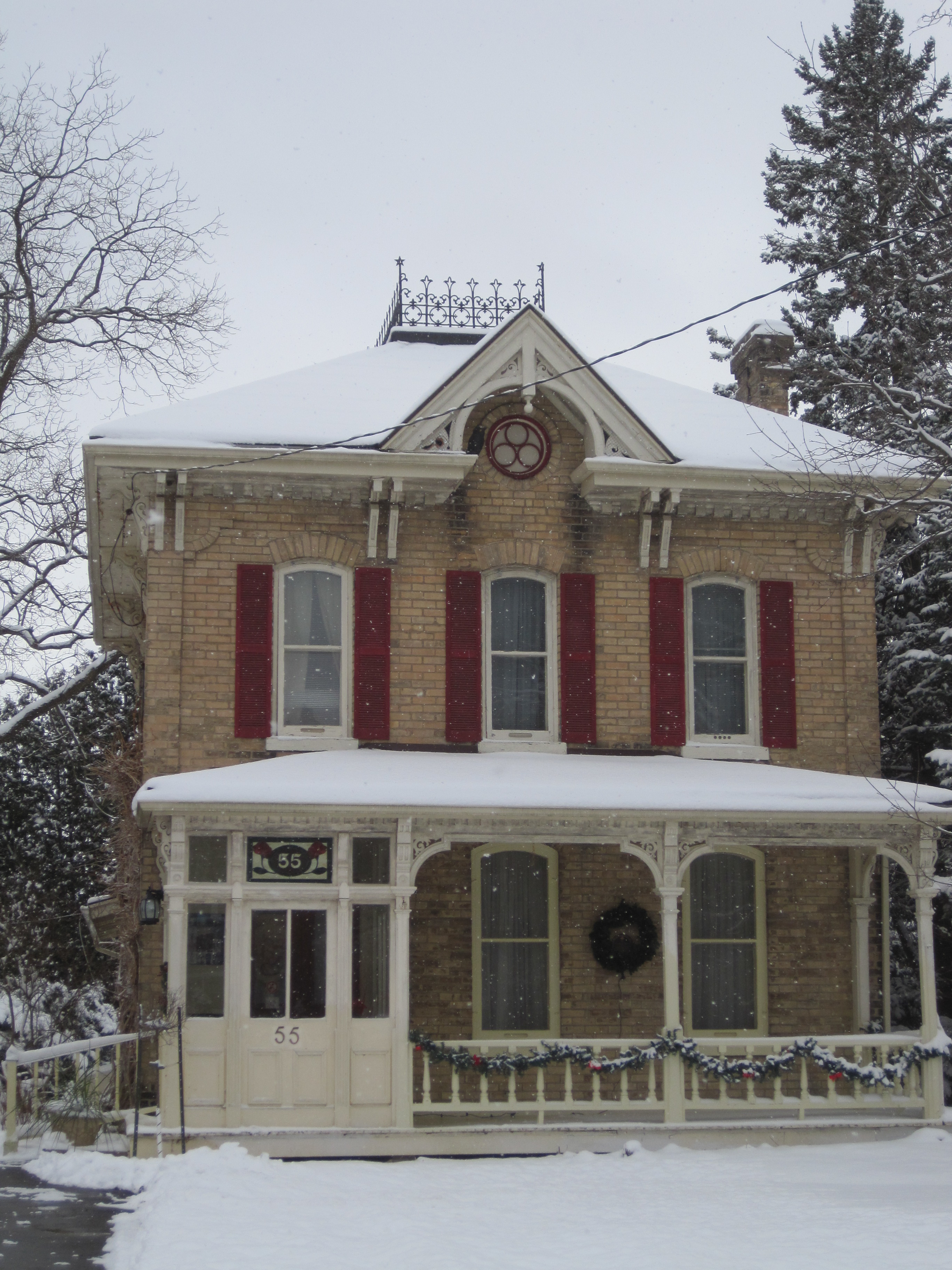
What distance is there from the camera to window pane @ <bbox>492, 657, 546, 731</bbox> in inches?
618

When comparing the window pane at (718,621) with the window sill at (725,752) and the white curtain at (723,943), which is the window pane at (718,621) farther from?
the white curtain at (723,943)

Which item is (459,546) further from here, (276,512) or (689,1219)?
(689,1219)

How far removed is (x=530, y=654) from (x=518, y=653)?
0.12 metres

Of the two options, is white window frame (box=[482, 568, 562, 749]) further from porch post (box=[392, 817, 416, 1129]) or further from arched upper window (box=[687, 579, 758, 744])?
porch post (box=[392, 817, 416, 1129])

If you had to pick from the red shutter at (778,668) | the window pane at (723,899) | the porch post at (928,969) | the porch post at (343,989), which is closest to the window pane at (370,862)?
the porch post at (343,989)

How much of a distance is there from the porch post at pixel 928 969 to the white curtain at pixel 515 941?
373cm

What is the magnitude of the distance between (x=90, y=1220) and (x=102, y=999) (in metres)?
16.6

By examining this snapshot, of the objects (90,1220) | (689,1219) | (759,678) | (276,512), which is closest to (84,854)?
(276,512)

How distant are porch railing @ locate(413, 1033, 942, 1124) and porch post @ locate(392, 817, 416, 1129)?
0.16 meters

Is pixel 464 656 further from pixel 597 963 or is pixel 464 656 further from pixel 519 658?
pixel 597 963

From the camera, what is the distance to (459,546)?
15734 millimetres

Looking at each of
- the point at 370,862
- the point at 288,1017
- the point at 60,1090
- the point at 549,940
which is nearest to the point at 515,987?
the point at 549,940

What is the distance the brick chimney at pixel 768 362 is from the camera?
1881cm

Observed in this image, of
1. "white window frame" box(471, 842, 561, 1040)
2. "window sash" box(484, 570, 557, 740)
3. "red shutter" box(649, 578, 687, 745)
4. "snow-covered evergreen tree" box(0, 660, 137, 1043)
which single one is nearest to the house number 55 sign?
"white window frame" box(471, 842, 561, 1040)
